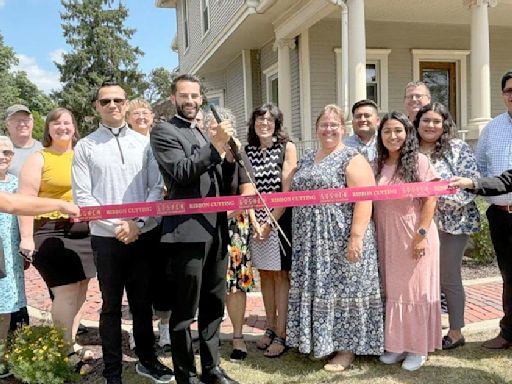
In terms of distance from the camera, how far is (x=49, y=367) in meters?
3.47

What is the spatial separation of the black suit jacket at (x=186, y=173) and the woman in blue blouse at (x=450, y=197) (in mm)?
1735

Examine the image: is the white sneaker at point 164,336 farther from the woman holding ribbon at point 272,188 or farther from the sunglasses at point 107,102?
the sunglasses at point 107,102

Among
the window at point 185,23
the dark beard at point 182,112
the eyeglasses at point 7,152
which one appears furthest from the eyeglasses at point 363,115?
the window at point 185,23

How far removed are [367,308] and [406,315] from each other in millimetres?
288

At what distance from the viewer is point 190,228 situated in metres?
3.17

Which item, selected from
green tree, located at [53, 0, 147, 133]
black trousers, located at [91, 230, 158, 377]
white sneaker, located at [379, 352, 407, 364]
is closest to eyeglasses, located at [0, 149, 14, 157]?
black trousers, located at [91, 230, 158, 377]

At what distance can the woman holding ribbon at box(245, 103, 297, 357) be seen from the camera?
12.9 feet

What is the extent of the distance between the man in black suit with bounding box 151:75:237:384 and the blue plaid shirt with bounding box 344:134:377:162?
1263 mm

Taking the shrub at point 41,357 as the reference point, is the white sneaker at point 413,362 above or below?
below

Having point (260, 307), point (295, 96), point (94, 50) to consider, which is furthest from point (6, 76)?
point (260, 307)

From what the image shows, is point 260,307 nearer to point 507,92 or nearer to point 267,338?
point 267,338

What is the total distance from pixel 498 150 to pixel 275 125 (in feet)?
5.87

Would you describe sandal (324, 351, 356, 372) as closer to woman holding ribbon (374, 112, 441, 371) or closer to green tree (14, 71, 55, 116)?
woman holding ribbon (374, 112, 441, 371)

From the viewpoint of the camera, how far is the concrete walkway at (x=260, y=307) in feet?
15.5
